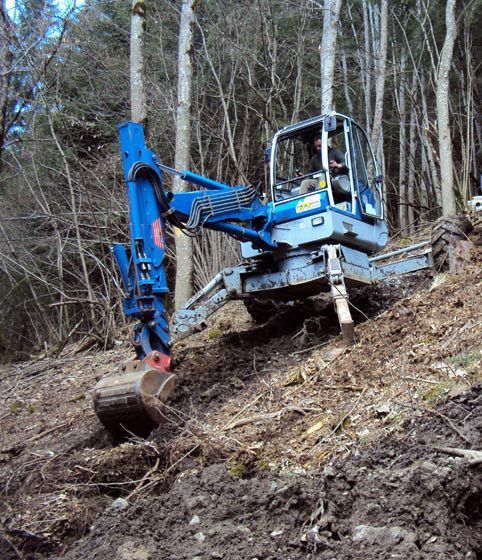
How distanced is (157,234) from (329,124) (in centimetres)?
280

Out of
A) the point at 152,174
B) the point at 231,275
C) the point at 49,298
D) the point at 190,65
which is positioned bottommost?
the point at 49,298

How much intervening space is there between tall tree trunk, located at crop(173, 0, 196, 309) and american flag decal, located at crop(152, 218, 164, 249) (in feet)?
9.95

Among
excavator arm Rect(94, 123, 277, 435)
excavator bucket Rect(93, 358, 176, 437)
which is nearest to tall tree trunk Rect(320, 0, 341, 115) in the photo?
excavator arm Rect(94, 123, 277, 435)

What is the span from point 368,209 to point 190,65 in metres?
4.11

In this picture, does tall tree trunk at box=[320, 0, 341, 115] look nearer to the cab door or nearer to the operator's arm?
the cab door

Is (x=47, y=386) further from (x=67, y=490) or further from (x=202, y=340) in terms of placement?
(x=67, y=490)

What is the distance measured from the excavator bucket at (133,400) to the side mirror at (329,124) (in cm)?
382

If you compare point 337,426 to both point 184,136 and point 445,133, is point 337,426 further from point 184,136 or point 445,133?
point 445,133

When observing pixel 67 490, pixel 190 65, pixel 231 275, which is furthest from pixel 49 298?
pixel 67 490

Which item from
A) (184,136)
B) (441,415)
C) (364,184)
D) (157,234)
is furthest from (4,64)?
(441,415)

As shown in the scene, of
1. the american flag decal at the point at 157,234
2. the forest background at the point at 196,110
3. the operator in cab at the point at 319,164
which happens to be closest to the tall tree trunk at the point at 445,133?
the forest background at the point at 196,110

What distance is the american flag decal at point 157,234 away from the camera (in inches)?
272

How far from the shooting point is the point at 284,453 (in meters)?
5.15

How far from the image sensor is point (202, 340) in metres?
9.46
